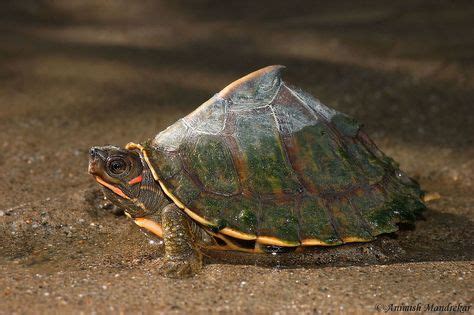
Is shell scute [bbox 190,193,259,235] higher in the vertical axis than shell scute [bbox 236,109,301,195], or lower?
lower

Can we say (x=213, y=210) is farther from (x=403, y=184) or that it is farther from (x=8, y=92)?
(x=8, y=92)

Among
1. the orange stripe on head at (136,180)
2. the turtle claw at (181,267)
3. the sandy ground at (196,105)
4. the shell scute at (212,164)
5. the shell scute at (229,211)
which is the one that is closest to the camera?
the sandy ground at (196,105)

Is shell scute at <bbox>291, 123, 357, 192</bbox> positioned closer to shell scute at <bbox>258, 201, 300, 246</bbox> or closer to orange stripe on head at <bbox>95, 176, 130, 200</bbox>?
shell scute at <bbox>258, 201, 300, 246</bbox>

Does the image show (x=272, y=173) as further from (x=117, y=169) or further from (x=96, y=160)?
(x=96, y=160)

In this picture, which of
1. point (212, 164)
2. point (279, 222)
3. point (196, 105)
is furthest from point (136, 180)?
point (196, 105)

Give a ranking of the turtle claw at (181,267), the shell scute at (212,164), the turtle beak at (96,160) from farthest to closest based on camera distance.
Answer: the turtle beak at (96,160) → the shell scute at (212,164) → the turtle claw at (181,267)

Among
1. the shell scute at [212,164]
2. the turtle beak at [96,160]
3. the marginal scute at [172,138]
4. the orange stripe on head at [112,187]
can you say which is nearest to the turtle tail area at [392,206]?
the shell scute at [212,164]

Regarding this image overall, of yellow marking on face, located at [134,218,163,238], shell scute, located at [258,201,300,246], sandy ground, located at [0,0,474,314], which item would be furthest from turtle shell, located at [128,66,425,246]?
yellow marking on face, located at [134,218,163,238]

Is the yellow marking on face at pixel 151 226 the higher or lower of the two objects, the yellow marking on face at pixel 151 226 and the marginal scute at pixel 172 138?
the lower

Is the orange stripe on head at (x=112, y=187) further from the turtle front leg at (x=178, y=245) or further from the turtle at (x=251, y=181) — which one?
the turtle front leg at (x=178, y=245)
